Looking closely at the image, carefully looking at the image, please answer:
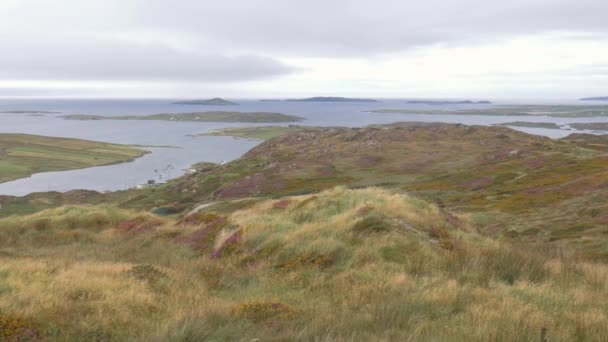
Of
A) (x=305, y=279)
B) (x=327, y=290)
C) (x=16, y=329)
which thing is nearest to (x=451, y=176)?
(x=305, y=279)

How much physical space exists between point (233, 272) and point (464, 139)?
123m

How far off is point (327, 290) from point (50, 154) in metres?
178

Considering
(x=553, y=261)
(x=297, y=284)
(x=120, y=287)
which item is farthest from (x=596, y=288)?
(x=120, y=287)

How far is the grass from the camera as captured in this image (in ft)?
20.2

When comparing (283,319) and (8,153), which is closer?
(283,319)

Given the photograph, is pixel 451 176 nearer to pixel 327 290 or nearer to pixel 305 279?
pixel 305 279

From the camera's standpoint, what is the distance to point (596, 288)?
30.9ft

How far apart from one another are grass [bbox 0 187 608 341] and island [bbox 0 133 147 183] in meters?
130

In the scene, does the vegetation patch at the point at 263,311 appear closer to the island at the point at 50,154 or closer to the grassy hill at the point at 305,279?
the grassy hill at the point at 305,279

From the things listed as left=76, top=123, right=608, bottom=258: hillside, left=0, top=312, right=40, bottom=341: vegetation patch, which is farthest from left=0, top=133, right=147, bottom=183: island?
left=0, top=312, right=40, bottom=341: vegetation patch

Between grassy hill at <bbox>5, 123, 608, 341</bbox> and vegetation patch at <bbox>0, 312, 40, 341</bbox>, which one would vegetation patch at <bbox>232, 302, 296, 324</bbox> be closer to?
grassy hill at <bbox>5, 123, 608, 341</bbox>

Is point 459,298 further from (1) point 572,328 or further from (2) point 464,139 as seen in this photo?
(2) point 464,139

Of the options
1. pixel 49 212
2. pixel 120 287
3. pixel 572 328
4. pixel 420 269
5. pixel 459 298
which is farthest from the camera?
pixel 49 212

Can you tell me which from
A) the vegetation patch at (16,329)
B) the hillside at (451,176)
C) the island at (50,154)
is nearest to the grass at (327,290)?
the vegetation patch at (16,329)
